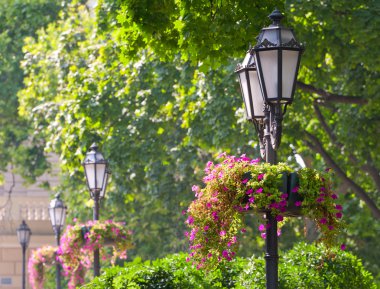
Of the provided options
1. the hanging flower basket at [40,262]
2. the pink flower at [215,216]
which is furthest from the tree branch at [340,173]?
the pink flower at [215,216]

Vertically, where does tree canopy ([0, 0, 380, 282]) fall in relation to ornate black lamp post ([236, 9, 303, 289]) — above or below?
above

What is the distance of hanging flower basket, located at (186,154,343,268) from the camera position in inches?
477

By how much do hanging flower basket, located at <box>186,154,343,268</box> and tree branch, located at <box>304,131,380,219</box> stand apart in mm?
17360

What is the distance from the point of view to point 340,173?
3039 centimetres

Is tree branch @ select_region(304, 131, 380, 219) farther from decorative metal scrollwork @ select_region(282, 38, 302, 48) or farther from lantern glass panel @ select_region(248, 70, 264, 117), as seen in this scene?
decorative metal scrollwork @ select_region(282, 38, 302, 48)

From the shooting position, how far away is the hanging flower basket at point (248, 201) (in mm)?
12117

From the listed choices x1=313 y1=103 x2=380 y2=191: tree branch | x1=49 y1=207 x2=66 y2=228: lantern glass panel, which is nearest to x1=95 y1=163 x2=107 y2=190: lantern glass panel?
x1=313 y1=103 x2=380 y2=191: tree branch

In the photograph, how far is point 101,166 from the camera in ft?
76.6

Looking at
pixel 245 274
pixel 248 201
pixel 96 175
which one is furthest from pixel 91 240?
pixel 248 201

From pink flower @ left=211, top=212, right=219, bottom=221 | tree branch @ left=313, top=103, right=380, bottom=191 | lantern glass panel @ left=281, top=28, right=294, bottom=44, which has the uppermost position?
tree branch @ left=313, top=103, right=380, bottom=191

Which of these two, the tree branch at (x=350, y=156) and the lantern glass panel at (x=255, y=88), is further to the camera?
the tree branch at (x=350, y=156)

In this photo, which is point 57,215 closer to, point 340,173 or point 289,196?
point 340,173

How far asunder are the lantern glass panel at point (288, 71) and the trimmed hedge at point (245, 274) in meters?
2.50

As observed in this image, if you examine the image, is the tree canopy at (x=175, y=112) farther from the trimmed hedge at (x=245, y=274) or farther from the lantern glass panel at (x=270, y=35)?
the lantern glass panel at (x=270, y=35)
